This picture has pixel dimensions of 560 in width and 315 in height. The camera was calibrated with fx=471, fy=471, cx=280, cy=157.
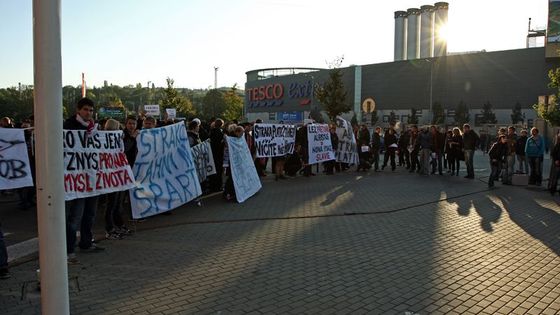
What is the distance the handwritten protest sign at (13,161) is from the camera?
6.34 meters

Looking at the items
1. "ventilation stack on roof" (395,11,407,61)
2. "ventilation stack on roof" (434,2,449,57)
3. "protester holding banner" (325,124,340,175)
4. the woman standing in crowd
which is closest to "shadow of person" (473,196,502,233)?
Result: the woman standing in crowd

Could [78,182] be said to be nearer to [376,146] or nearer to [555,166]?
[555,166]

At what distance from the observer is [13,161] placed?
21.5 ft

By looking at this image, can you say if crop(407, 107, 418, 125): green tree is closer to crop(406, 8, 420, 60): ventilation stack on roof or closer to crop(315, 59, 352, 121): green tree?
crop(406, 8, 420, 60): ventilation stack on roof

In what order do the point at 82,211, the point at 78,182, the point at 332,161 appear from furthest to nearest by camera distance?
the point at 332,161
the point at 78,182
the point at 82,211

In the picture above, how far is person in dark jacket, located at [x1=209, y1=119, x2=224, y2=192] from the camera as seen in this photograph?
452 inches

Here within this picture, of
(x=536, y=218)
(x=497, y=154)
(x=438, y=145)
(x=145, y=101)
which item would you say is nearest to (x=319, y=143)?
(x=438, y=145)

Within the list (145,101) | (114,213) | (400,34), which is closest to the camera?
(114,213)

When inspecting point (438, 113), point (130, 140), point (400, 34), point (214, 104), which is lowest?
point (130, 140)

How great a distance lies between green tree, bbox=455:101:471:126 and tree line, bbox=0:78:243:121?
3060cm

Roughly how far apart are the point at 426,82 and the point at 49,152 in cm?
7103

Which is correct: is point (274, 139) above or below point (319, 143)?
above

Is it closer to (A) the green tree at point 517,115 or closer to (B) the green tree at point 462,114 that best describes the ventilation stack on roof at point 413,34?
(B) the green tree at point 462,114

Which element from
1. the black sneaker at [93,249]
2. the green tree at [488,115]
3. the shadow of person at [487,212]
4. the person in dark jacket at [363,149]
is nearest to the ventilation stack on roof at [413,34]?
the green tree at [488,115]
